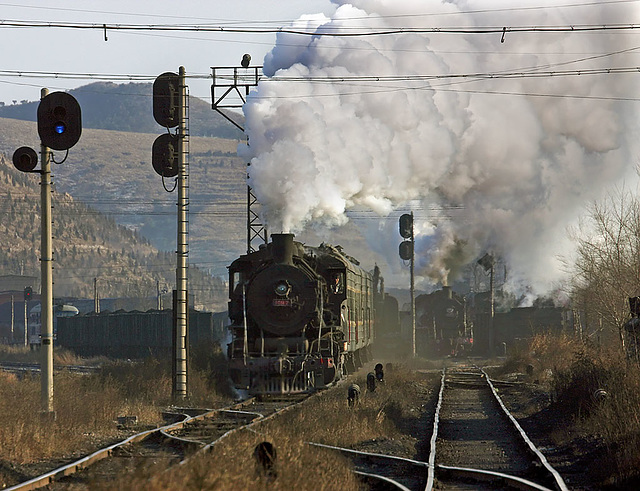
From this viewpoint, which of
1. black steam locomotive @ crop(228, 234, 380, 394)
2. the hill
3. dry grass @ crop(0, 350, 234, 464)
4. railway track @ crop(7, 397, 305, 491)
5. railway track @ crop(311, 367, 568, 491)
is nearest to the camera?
railway track @ crop(7, 397, 305, 491)

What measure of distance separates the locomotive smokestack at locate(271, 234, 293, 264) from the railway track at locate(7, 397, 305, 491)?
4.65 m

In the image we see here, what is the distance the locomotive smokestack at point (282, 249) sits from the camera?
24734 millimetres

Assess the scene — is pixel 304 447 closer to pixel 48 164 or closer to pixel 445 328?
pixel 48 164

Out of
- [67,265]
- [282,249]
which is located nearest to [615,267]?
[282,249]

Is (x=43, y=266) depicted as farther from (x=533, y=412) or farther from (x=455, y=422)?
(x=533, y=412)

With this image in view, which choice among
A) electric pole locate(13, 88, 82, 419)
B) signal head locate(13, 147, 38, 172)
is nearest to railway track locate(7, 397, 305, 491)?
electric pole locate(13, 88, 82, 419)

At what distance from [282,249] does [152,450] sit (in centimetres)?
1089

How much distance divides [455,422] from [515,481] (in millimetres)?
8217

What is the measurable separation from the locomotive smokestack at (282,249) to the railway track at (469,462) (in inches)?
245

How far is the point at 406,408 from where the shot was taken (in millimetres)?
22484

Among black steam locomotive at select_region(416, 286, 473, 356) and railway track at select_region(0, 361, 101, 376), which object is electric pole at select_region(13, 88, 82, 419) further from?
black steam locomotive at select_region(416, 286, 473, 356)

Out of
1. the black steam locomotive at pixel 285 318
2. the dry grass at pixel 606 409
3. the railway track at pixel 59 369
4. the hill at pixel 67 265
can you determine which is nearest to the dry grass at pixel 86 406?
the black steam locomotive at pixel 285 318

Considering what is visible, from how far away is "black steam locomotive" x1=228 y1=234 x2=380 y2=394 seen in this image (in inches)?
960

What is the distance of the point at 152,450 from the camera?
1442cm
